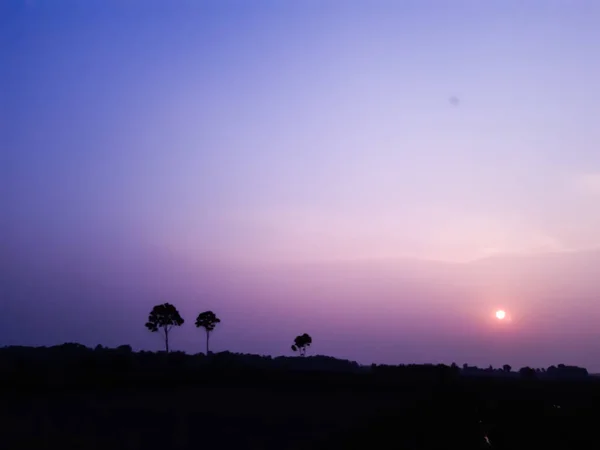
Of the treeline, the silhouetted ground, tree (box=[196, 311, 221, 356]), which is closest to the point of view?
the silhouetted ground

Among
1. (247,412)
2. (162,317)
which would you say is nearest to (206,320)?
(162,317)

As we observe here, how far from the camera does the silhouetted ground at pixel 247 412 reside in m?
28.0

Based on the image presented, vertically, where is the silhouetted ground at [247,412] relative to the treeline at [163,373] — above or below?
below

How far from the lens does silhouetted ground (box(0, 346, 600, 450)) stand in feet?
91.9

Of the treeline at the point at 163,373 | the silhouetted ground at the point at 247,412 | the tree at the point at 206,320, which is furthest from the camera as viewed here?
the tree at the point at 206,320

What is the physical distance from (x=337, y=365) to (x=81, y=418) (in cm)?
15700

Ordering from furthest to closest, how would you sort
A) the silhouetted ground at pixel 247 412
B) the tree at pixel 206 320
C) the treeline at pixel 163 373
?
the tree at pixel 206 320, the treeline at pixel 163 373, the silhouetted ground at pixel 247 412

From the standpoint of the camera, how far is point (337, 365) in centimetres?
18862

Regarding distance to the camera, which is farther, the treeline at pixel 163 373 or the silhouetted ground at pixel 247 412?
the treeline at pixel 163 373

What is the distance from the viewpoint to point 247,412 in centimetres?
4106

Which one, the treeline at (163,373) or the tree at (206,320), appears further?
the tree at (206,320)

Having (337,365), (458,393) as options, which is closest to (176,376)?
(458,393)

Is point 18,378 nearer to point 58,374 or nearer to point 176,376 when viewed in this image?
point 58,374

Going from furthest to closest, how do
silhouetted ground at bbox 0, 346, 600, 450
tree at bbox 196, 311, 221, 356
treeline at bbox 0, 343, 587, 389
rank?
1. tree at bbox 196, 311, 221, 356
2. treeline at bbox 0, 343, 587, 389
3. silhouetted ground at bbox 0, 346, 600, 450
